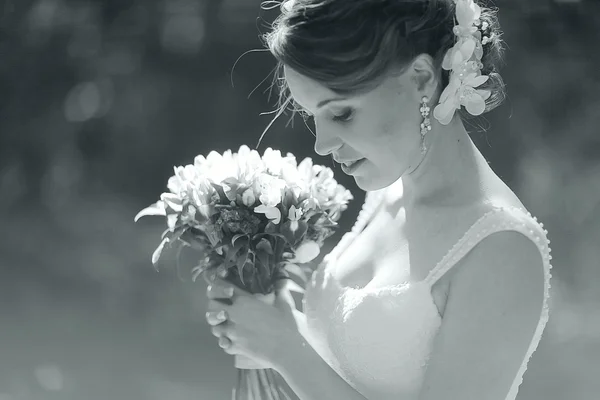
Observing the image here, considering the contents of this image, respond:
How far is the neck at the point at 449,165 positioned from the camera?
133 centimetres

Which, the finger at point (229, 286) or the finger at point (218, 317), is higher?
the finger at point (229, 286)

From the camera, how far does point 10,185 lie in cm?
498

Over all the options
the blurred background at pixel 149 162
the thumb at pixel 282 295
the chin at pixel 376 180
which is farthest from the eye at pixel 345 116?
the blurred background at pixel 149 162

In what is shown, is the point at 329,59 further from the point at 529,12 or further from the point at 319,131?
the point at 529,12

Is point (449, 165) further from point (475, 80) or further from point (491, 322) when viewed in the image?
point (491, 322)

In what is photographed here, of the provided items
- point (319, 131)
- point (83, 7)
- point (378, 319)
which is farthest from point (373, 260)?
point (83, 7)

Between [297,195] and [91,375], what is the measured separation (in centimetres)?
349

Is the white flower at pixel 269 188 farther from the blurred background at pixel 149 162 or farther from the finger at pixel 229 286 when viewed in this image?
the blurred background at pixel 149 162

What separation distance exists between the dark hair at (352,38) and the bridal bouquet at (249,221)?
0.26 meters

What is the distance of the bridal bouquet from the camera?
54.7 inches

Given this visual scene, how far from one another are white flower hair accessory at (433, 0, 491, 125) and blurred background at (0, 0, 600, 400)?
3.17 metres

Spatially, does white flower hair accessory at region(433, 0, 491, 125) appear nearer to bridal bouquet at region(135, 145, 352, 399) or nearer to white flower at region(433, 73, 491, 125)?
white flower at region(433, 73, 491, 125)

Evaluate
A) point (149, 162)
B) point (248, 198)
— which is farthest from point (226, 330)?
point (149, 162)

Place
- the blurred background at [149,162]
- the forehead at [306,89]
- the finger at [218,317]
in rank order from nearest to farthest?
1. the forehead at [306,89]
2. the finger at [218,317]
3. the blurred background at [149,162]
